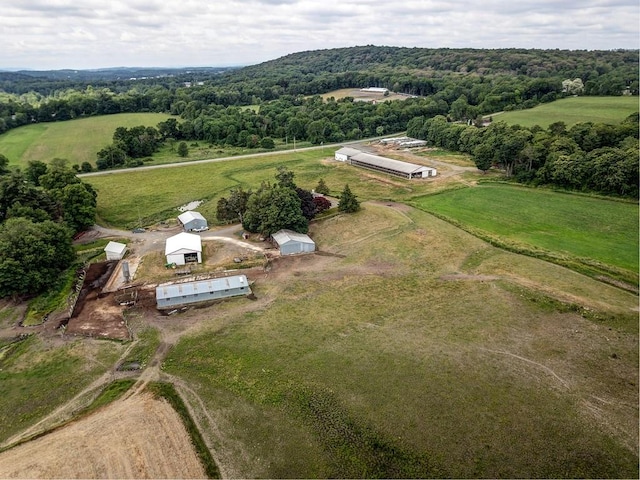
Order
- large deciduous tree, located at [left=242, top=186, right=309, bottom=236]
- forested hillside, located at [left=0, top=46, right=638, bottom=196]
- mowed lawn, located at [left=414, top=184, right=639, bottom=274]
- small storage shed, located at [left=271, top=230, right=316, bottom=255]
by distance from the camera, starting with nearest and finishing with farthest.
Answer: mowed lawn, located at [left=414, top=184, right=639, bottom=274] < small storage shed, located at [left=271, top=230, right=316, bottom=255] < large deciduous tree, located at [left=242, top=186, right=309, bottom=236] < forested hillside, located at [left=0, top=46, right=638, bottom=196]

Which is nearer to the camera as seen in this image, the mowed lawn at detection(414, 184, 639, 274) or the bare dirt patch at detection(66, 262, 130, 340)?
the bare dirt patch at detection(66, 262, 130, 340)

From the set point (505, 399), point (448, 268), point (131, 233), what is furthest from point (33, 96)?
point (505, 399)

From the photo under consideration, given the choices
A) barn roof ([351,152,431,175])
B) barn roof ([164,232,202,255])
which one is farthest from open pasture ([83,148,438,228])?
barn roof ([164,232,202,255])

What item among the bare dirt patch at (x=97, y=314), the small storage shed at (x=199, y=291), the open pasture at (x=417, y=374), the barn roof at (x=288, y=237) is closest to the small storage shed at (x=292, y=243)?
the barn roof at (x=288, y=237)

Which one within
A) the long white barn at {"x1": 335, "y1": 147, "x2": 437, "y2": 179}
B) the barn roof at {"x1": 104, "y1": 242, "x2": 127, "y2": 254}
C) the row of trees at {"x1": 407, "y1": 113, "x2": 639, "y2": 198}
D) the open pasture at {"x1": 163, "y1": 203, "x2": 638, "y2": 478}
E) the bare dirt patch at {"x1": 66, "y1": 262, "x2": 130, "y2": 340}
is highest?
the row of trees at {"x1": 407, "y1": 113, "x2": 639, "y2": 198}

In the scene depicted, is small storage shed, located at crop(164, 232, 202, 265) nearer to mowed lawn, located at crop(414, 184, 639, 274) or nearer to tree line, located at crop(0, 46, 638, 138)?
mowed lawn, located at crop(414, 184, 639, 274)

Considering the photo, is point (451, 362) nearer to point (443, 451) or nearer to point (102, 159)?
point (443, 451)

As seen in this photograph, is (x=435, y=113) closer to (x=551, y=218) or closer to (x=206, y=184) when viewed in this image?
(x=551, y=218)

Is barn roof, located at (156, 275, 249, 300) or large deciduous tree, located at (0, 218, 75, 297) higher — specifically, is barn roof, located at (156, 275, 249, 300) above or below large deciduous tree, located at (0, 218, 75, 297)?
below
